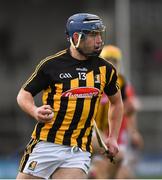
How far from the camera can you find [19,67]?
60.2 ft

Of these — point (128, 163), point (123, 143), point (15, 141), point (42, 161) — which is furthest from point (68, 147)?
point (15, 141)

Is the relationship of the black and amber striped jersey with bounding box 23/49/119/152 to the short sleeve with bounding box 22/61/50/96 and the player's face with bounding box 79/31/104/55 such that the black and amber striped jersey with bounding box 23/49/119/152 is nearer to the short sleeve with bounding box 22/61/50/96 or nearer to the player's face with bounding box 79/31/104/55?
the short sleeve with bounding box 22/61/50/96

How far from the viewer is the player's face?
7254 mm

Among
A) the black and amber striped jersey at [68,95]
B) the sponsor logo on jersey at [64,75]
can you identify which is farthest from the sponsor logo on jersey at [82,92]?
the sponsor logo on jersey at [64,75]

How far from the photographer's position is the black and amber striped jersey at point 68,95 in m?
7.23

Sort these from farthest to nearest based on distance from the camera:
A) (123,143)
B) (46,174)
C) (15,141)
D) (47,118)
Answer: (15,141) → (123,143) → (46,174) → (47,118)

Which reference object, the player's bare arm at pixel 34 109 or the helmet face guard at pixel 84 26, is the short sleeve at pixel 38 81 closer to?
the player's bare arm at pixel 34 109

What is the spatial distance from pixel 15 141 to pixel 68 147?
36.3ft

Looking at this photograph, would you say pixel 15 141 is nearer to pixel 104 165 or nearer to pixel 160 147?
pixel 160 147

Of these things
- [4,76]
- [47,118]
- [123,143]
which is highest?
[47,118]

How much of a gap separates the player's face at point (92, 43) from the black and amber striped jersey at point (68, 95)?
0.41 ft

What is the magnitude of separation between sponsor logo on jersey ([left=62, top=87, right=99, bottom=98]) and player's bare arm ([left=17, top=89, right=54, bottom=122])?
0.28m

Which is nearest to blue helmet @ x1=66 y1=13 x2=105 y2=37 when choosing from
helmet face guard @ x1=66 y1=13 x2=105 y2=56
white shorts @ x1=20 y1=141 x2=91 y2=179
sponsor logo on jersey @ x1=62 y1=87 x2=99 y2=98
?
helmet face guard @ x1=66 y1=13 x2=105 y2=56

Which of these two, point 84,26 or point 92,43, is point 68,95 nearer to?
point 92,43
